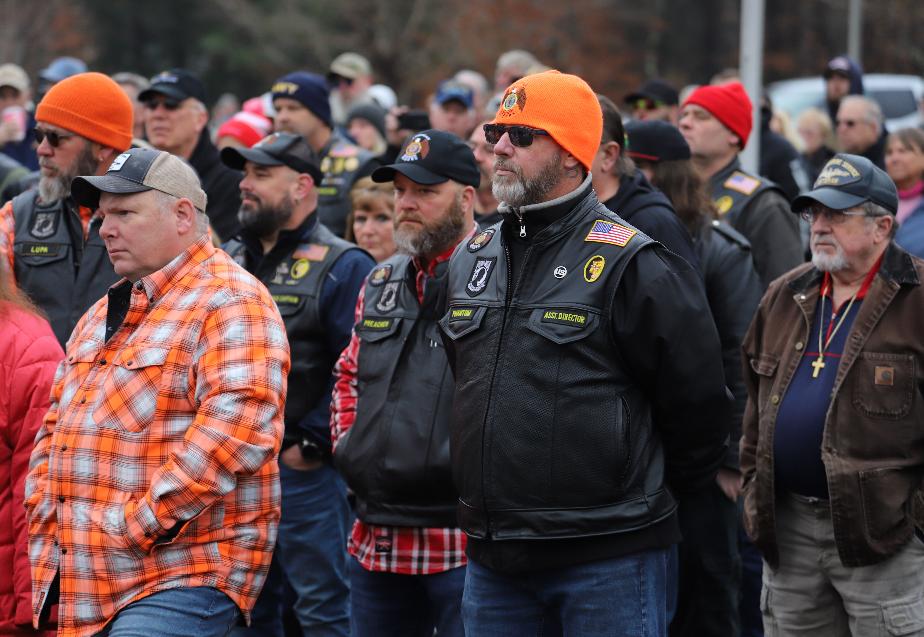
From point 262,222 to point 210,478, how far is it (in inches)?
88.6

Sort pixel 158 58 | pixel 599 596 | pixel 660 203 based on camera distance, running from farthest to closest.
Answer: pixel 158 58
pixel 660 203
pixel 599 596

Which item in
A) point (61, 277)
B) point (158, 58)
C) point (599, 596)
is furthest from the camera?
point (158, 58)

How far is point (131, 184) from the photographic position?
15.2ft

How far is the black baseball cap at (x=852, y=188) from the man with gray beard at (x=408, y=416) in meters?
1.40

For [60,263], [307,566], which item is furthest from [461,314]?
[60,263]

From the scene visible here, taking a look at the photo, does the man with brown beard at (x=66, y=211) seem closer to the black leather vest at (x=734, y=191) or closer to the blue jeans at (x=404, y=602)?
the blue jeans at (x=404, y=602)

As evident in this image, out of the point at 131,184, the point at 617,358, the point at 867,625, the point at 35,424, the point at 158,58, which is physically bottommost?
the point at 158,58

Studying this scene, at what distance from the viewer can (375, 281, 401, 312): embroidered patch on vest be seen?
17.8ft

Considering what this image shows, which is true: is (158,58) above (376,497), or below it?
below

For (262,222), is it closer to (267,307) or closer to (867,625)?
(267,307)

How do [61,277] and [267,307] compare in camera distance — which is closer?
[267,307]

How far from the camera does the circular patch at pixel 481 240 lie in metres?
4.60

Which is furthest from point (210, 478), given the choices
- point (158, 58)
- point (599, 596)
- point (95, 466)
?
point (158, 58)

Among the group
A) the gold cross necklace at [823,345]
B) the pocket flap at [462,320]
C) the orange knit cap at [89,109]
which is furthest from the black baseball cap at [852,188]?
the orange knit cap at [89,109]
